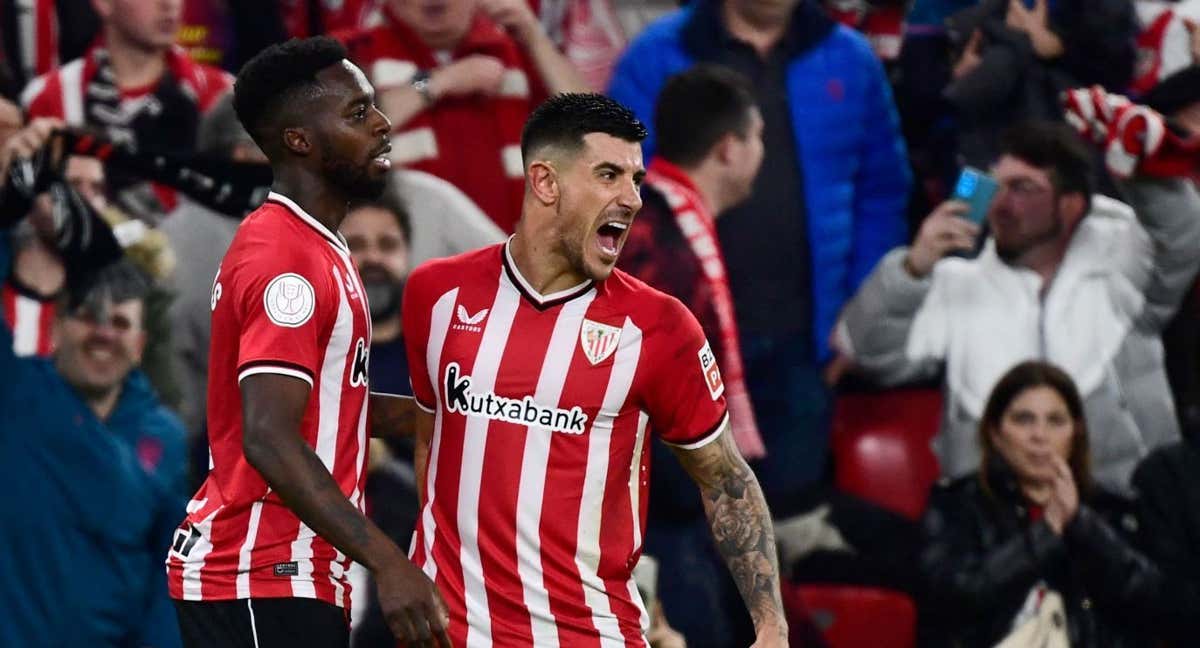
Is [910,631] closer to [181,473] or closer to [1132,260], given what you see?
[1132,260]

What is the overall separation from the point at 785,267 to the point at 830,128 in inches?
19.1

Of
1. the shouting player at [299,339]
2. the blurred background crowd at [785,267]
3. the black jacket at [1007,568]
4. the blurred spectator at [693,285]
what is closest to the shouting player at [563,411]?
the shouting player at [299,339]

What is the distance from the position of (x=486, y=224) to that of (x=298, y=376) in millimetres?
2585

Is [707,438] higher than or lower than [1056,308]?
higher

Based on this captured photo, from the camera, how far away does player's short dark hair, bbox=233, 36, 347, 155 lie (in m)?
3.54

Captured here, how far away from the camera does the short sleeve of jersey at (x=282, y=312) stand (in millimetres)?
3299

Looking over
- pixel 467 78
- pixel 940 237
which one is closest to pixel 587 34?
pixel 467 78

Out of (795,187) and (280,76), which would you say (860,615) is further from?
(280,76)

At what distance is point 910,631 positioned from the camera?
6.13m

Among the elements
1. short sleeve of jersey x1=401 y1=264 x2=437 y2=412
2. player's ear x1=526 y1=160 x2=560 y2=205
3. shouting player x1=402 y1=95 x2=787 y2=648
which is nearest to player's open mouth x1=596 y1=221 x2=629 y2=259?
shouting player x1=402 y1=95 x2=787 y2=648

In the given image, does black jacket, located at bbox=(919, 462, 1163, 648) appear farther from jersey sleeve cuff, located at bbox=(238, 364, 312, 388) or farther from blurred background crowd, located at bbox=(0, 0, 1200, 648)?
jersey sleeve cuff, located at bbox=(238, 364, 312, 388)

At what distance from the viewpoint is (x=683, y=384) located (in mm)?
3680

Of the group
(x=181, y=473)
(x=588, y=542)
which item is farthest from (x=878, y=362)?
(x=588, y=542)

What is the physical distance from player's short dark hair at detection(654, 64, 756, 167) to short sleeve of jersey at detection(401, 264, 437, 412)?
7.40 feet
